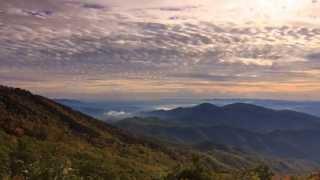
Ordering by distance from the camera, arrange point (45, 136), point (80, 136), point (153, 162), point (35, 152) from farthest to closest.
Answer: point (80, 136) < point (153, 162) < point (45, 136) < point (35, 152)

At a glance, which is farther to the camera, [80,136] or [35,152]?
[80,136]

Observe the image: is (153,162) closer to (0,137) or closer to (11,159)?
(0,137)

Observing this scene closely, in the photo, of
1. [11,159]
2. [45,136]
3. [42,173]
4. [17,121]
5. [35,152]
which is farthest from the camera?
[17,121]

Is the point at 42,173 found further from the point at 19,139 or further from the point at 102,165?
the point at 19,139

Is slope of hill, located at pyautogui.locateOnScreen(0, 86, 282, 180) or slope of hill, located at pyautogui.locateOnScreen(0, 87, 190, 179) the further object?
slope of hill, located at pyautogui.locateOnScreen(0, 87, 190, 179)

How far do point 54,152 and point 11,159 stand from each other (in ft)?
86.8

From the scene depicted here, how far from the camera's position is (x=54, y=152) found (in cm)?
12694

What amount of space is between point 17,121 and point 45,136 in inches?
602

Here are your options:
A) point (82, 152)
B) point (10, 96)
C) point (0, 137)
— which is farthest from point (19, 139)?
point (10, 96)

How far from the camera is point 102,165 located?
12025cm

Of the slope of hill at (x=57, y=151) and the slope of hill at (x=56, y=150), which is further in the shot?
the slope of hill at (x=56, y=150)

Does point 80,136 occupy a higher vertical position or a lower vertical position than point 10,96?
lower

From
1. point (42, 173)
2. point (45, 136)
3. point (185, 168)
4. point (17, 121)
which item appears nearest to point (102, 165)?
point (45, 136)

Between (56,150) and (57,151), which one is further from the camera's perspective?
(56,150)
